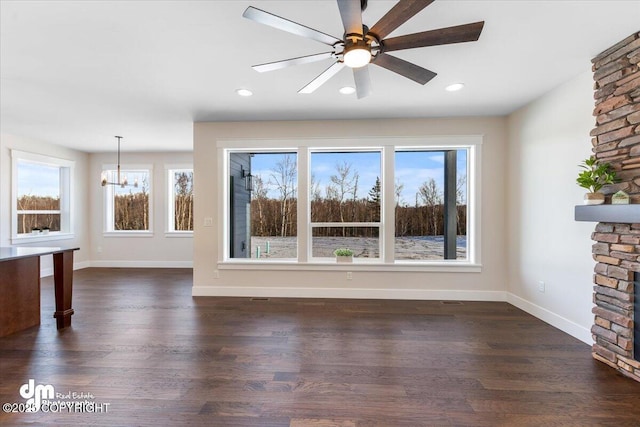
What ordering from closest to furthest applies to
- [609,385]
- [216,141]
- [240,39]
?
1. [609,385]
2. [240,39]
3. [216,141]

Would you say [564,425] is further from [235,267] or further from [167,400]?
[235,267]

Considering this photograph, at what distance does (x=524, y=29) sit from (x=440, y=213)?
8.86 ft

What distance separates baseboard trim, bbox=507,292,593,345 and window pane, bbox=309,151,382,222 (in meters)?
2.09

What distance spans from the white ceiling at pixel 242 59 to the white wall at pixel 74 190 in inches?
46.2

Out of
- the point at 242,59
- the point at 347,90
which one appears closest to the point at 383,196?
the point at 347,90

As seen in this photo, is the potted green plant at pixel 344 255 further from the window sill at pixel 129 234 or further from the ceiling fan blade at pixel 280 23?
the window sill at pixel 129 234

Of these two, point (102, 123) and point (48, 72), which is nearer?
point (48, 72)

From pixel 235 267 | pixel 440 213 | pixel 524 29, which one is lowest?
pixel 235 267

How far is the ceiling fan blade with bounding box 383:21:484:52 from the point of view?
5.48ft

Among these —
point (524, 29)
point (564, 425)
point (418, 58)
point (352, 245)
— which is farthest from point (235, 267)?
point (524, 29)

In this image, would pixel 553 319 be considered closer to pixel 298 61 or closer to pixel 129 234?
pixel 298 61

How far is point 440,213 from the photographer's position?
14.9 ft

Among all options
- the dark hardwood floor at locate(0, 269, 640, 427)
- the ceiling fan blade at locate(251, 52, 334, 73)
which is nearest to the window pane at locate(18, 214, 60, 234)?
the dark hardwood floor at locate(0, 269, 640, 427)

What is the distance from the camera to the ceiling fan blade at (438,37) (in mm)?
1669
